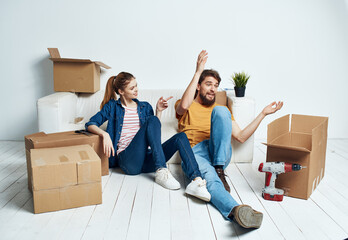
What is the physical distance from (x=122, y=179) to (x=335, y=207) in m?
1.37

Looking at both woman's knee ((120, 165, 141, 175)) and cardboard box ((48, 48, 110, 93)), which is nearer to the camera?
woman's knee ((120, 165, 141, 175))

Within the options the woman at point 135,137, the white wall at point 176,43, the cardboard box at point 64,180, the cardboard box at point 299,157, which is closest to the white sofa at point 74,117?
the woman at point 135,137

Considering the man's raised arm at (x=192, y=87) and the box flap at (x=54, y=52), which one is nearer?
the man's raised arm at (x=192, y=87)

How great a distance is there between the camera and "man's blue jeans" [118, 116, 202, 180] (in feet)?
7.49

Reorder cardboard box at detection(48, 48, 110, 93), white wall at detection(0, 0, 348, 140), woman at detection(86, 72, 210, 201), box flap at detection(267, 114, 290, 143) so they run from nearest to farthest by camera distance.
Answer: box flap at detection(267, 114, 290, 143), woman at detection(86, 72, 210, 201), cardboard box at detection(48, 48, 110, 93), white wall at detection(0, 0, 348, 140)

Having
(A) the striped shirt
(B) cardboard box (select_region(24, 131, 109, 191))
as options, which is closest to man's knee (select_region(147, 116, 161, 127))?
(A) the striped shirt

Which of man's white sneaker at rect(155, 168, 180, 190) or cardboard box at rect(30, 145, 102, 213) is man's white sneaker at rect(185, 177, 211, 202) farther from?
cardboard box at rect(30, 145, 102, 213)

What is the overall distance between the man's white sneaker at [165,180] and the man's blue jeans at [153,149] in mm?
42

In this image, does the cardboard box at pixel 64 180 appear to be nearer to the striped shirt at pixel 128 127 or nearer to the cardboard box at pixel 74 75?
the striped shirt at pixel 128 127

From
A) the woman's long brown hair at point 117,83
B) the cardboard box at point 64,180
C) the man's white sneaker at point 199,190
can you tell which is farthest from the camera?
the woman's long brown hair at point 117,83

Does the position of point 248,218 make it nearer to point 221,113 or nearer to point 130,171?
point 221,113

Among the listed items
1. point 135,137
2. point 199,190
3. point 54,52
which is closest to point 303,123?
point 199,190

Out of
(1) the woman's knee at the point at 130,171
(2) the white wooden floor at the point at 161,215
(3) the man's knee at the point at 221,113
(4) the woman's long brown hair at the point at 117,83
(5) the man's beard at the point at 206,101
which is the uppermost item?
(4) the woman's long brown hair at the point at 117,83

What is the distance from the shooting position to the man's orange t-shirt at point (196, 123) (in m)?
2.55
